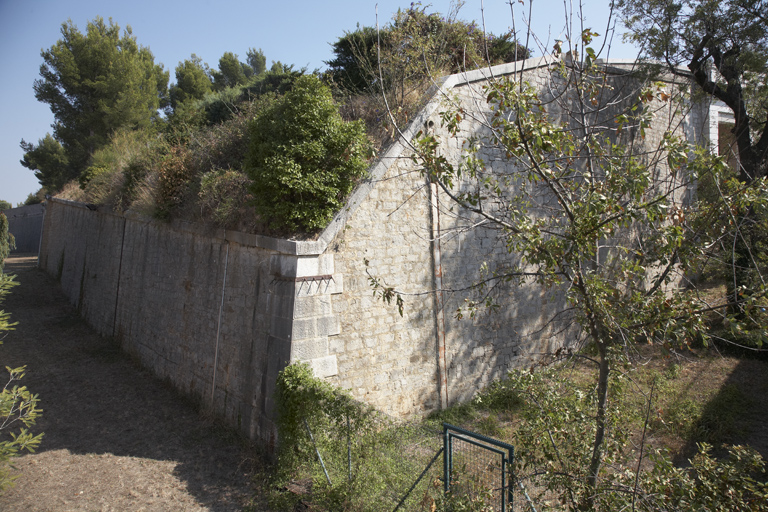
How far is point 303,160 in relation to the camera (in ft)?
22.9

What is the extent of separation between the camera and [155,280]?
10398 millimetres

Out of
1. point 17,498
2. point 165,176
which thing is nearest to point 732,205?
point 17,498

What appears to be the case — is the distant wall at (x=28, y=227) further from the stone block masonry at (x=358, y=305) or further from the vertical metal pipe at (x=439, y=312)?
the vertical metal pipe at (x=439, y=312)

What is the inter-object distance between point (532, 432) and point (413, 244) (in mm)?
4167

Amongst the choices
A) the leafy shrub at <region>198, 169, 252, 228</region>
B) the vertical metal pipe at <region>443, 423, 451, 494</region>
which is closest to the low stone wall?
the leafy shrub at <region>198, 169, 252, 228</region>

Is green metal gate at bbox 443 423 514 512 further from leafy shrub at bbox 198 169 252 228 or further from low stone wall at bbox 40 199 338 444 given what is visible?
leafy shrub at bbox 198 169 252 228

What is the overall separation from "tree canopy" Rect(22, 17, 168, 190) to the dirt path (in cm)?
1312

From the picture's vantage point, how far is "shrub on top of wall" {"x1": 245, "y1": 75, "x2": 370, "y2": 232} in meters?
6.78

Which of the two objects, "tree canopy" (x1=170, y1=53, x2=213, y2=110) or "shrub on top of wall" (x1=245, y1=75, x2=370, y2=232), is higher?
"tree canopy" (x1=170, y1=53, x2=213, y2=110)

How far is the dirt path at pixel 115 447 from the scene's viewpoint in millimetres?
6074

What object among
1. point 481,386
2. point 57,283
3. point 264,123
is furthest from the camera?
point 57,283

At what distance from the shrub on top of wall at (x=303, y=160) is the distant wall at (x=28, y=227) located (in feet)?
84.9

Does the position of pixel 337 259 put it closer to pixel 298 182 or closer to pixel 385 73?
pixel 298 182

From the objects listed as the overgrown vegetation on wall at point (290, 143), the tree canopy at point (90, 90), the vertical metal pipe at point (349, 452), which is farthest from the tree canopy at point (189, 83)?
the vertical metal pipe at point (349, 452)
